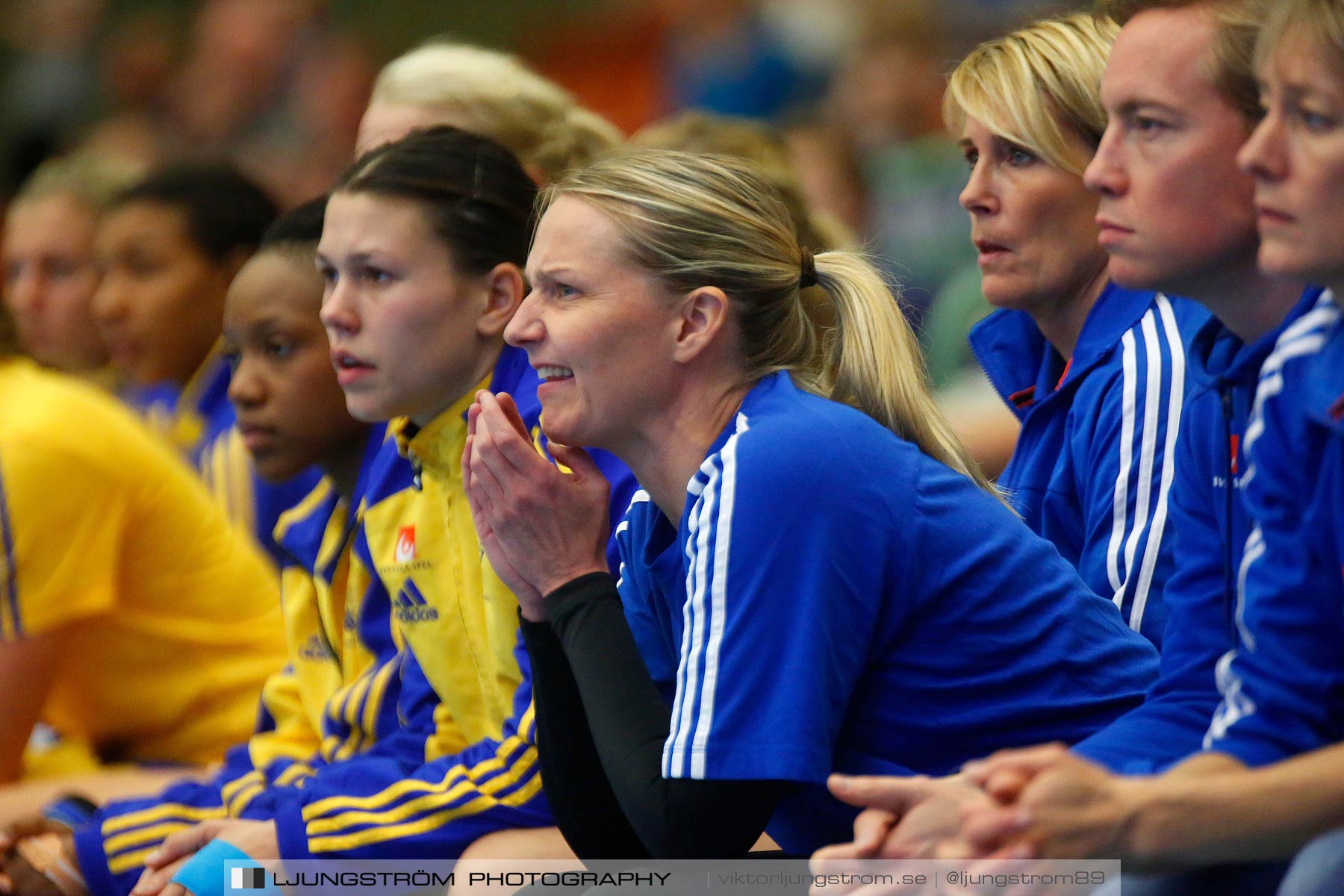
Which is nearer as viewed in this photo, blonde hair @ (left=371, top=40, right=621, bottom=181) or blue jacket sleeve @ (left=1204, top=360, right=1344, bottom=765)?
blue jacket sleeve @ (left=1204, top=360, right=1344, bottom=765)

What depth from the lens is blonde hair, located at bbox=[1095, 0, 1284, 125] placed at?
73.5 inches

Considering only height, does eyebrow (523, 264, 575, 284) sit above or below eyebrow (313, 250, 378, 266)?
below

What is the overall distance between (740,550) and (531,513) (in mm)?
393

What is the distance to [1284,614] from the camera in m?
1.71

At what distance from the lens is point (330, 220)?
8.87 ft

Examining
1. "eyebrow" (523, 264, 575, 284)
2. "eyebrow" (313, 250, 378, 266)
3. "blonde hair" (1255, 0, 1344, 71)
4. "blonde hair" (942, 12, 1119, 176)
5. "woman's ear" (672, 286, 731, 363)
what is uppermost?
"blonde hair" (942, 12, 1119, 176)

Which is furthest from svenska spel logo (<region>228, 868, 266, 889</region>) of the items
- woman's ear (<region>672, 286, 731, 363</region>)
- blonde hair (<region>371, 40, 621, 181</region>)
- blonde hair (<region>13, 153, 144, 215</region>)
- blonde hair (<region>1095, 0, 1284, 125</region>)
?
blonde hair (<region>13, 153, 144, 215</region>)

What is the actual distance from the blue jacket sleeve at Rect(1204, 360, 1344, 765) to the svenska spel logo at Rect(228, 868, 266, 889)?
1398mm

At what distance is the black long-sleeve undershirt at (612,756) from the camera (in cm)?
191

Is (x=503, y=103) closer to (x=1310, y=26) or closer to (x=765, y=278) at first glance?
Answer: (x=765, y=278)

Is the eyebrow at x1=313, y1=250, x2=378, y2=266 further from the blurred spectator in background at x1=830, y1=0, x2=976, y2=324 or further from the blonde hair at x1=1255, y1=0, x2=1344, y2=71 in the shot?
the blurred spectator in background at x1=830, y1=0, x2=976, y2=324

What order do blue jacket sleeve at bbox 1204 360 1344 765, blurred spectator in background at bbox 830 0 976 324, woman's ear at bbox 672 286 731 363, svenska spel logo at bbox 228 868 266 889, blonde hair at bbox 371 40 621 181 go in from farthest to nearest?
blurred spectator in background at bbox 830 0 976 324, blonde hair at bbox 371 40 621 181, svenska spel logo at bbox 228 868 266 889, woman's ear at bbox 672 286 731 363, blue jacket sleeve at bbox 1204 360 1344 765

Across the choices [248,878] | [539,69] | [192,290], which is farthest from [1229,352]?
[539,69]

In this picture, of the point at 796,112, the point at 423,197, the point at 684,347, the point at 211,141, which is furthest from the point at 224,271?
the point at 211,141
